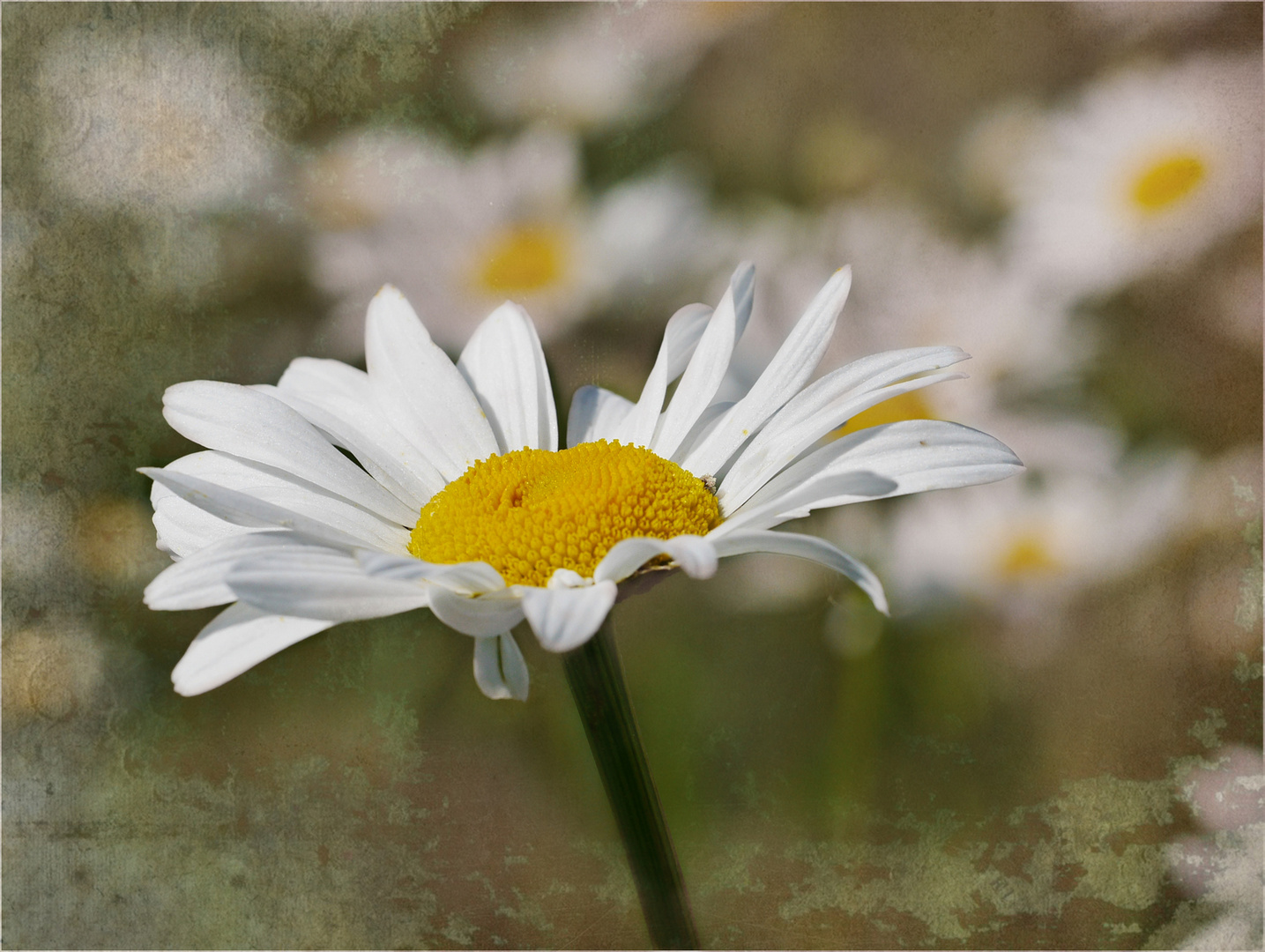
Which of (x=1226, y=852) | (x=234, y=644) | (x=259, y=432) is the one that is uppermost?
(x=259, y=432)

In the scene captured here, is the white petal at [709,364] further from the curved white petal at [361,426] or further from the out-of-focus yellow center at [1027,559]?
the out-of-focus yellow center at [1027,559]

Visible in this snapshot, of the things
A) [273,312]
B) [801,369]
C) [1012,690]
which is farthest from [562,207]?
[1012,690]

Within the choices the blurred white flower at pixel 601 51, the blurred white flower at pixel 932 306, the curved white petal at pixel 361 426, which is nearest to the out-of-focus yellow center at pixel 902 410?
the blurred white flower at pixel 932 306

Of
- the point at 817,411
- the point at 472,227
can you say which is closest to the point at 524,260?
the point at 472,227

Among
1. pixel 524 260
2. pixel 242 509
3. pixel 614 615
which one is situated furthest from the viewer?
pixel 524 260

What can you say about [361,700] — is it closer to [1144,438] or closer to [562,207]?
[562,207]

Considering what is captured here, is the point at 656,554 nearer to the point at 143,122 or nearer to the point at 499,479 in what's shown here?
the point at 499,479

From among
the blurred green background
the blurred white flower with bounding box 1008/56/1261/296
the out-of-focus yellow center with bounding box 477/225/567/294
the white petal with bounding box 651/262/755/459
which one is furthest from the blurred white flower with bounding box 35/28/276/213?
the blurred white flower with bounding box 1008/56/1261/296
